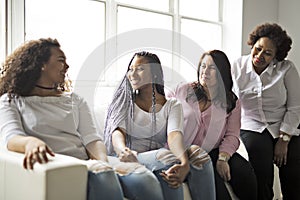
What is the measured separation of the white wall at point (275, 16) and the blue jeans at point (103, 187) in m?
2.57

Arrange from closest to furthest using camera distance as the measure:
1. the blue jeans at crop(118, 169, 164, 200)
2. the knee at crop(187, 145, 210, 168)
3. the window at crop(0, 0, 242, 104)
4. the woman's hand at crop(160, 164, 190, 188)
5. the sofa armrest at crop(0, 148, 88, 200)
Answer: the sofa armrest at crop(0, 148, 88, 200) → the blue jeans at crop(118, 169, 164, 200) → the woman's hand at crop(160, 164, 190, 188) → the knee at crop(187, 145, 210, 168) → the window at crop(0, 0, 242, 104)

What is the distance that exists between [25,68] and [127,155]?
22.6 inches

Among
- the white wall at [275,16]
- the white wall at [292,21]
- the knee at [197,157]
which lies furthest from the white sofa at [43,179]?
the white wall at [292,21]

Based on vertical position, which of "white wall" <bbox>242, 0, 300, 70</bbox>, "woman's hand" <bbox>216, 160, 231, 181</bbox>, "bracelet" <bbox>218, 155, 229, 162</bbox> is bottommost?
"woman's hand" <bbox>216, 160, 231, 181</bbox>

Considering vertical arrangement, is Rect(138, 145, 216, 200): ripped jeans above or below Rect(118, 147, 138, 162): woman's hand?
below

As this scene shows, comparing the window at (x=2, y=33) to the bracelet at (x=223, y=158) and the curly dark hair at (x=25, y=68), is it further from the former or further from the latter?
the bracelet at (x=223, y=158)

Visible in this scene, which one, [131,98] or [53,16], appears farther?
[53,16]

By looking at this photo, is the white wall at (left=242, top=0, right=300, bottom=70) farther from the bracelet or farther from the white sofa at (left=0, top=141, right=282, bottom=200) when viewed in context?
the white sofa at (left=0, top=141, right=282, bottom=200)

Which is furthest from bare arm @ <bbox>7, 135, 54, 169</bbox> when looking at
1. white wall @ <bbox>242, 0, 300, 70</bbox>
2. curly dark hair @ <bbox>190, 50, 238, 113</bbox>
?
white wall @ <bbox>242, 0, 300, 70</bbox>

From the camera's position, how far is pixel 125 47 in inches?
92.7

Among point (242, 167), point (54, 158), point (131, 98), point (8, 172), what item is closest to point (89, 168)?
point (54, 158)

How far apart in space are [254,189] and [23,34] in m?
1.51

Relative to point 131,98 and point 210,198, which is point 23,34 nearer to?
point 131,98

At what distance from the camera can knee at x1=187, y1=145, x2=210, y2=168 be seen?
6.01 ft
